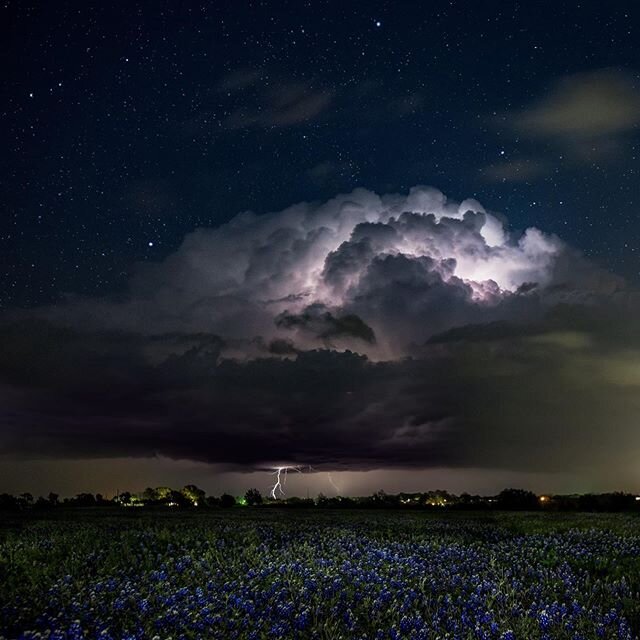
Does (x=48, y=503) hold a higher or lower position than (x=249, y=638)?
lower

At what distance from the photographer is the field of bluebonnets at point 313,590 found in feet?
28.3

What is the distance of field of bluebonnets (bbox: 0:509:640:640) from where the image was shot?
8.62m

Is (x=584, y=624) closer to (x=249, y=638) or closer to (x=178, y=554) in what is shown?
(x=249, y=638)

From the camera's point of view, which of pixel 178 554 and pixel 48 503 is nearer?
pixel 178 554

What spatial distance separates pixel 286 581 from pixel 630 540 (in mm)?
11633

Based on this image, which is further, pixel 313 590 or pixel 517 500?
pixel 517 500

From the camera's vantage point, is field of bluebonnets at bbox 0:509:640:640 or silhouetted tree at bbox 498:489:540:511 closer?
field of bluebonnets at bbox 0:509:640:640

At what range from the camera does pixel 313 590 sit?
34.6 feet

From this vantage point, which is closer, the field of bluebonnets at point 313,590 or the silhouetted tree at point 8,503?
the field of bluebonnets at point 313,590

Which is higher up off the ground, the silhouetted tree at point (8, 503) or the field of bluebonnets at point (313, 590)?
the field of bluebonnets at point (313, 590)

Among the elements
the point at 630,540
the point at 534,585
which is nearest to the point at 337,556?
the point at 534,585

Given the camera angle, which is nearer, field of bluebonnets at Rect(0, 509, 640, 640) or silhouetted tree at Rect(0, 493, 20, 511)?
field of bluebonnets at Rect(0, 509, 640, 640)

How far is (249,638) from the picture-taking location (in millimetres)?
8195

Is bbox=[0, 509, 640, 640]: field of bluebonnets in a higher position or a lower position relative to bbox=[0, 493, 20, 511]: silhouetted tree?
higher
